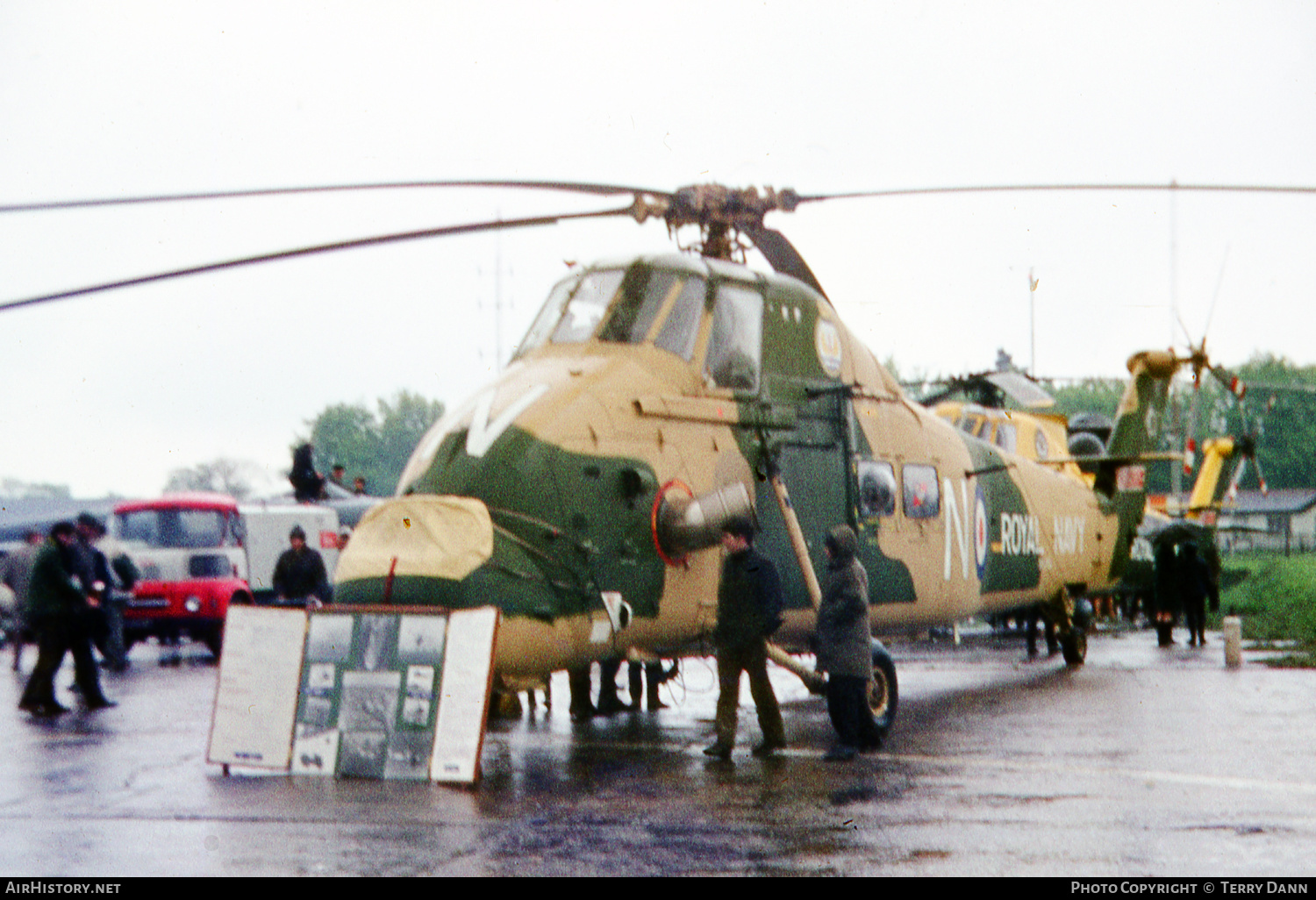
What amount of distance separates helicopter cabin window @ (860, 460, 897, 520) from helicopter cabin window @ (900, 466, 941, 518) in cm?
29

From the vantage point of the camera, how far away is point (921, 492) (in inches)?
515

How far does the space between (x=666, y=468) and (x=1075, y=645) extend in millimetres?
10255

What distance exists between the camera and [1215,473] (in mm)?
37406

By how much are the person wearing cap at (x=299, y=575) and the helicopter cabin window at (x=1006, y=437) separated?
11581 millimetres

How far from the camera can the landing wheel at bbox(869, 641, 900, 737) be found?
11094 mm

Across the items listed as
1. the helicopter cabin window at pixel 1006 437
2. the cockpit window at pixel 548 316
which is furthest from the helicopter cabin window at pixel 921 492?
the helicopter cabin window at pixel 1006 437

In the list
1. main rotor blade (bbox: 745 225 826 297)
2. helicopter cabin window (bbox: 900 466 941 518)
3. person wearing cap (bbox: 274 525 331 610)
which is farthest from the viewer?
person wearing cap (bbox: 274 525 331 610)

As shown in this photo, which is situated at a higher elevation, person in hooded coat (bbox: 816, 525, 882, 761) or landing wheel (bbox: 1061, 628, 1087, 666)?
person in hooded coat (bbox: 816, 525, 882, 761)

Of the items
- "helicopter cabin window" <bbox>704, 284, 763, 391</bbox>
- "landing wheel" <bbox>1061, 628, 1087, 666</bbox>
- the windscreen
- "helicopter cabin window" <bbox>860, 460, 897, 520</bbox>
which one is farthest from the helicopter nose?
the windscreen

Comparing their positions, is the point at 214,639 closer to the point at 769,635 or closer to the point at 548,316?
the point at 548,316

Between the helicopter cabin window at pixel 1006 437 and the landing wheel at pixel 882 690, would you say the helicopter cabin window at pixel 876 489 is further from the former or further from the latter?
the helicopter cabin window at pixel 1006 437

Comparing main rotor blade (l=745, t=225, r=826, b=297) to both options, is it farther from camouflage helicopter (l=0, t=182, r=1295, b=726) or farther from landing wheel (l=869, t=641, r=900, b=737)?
landing wheel (l=869, t=641, r=900, b=737)

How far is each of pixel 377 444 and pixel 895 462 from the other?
6876cm
